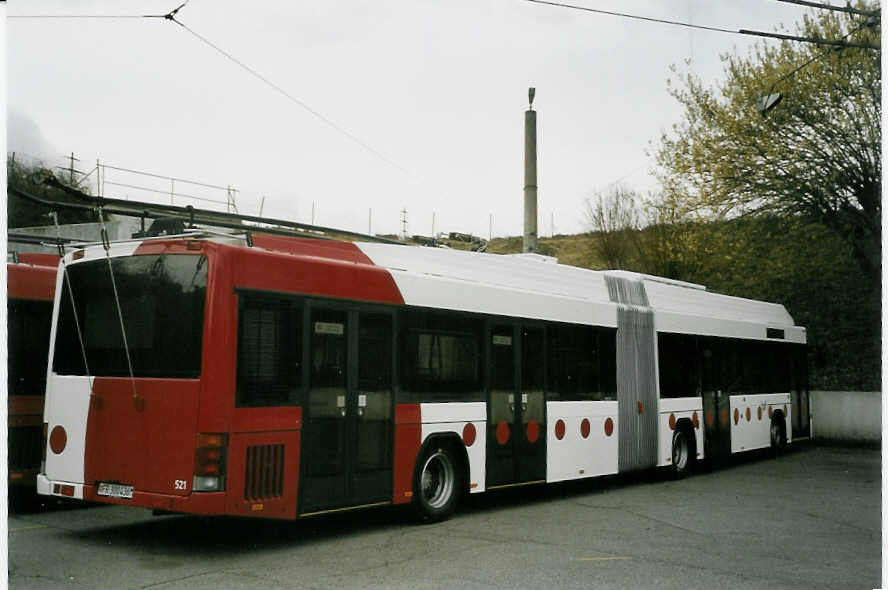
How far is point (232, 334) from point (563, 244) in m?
66.4

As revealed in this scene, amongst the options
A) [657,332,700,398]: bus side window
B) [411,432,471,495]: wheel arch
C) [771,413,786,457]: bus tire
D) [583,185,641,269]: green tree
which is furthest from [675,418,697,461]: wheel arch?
[583,185,641,269]: green tree

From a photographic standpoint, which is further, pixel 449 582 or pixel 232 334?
pixel 232 334

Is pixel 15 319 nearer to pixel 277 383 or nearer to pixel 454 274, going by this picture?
pixel 277 383

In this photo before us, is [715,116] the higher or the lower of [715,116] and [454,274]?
the higher

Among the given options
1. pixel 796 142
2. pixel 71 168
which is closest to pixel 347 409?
pixel 71 168

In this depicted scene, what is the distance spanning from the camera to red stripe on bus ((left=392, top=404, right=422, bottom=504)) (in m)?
10.4

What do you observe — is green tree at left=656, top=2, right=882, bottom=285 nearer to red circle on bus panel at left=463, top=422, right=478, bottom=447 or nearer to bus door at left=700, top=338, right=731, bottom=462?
bus door at left=700, top=338, right=731, bottom=462

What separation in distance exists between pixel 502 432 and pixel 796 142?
14355 millimetres

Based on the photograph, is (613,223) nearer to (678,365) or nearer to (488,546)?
(678,365)

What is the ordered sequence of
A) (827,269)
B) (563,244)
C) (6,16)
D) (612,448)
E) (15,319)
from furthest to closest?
(563,244)
(827,269)
(612,448)
(15,319)
(6,16)

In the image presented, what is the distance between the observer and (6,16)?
8336mm

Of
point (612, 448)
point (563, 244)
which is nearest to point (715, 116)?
point (612, 448)

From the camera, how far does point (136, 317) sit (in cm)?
892

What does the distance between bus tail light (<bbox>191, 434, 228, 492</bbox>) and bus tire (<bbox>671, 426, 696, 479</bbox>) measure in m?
9.67
